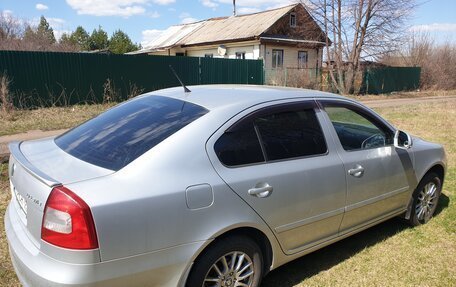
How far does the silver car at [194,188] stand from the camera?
2.16 m

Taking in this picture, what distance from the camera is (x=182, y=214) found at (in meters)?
2.35

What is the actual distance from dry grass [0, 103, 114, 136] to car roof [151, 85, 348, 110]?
26.2ft

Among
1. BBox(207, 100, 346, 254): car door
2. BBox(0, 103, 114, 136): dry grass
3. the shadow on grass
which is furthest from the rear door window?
BBox(0, 103, 114, 136): dry grass

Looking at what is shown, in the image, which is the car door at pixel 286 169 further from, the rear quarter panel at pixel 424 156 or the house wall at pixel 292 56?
the house wall at pixel 292 56

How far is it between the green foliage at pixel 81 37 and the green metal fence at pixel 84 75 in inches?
2240

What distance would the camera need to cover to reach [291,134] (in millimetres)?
3094

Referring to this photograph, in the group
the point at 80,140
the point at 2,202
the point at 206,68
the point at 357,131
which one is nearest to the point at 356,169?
the point at 357,131

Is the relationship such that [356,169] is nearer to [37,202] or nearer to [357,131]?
[357,131]

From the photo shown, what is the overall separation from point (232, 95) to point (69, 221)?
5.18 ft

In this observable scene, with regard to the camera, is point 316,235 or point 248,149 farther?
point 316,235

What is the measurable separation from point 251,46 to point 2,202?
79.0 ft

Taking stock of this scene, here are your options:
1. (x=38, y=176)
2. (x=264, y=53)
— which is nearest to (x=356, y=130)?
(x=38, y=176)

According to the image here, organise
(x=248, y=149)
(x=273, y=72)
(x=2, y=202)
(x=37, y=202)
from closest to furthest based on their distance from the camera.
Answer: (x=37, y=202) → (x=248, y=149) → (x=2, y=202) → (x=273, y=72)

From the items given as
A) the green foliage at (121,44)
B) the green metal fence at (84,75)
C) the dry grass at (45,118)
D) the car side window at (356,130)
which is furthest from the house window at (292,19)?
the green foliage at (121,44)
